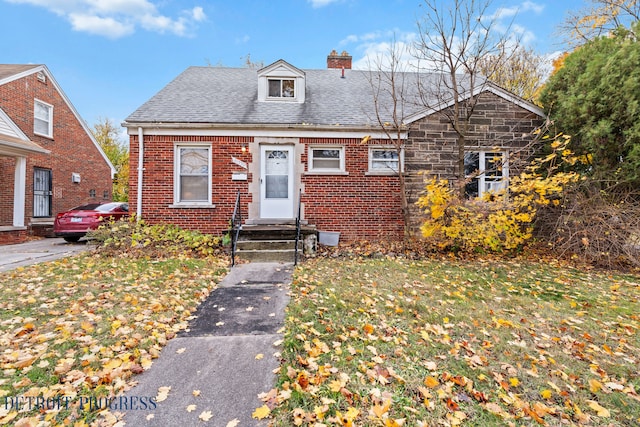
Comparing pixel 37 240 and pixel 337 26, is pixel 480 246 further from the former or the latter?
pixel 37 240

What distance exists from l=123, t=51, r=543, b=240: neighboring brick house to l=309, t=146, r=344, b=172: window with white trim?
30 mm

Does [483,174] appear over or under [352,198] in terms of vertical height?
over

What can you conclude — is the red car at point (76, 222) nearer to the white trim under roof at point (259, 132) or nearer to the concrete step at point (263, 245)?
the white trim under roof at point (259, 132)

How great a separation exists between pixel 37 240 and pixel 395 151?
13699 mm

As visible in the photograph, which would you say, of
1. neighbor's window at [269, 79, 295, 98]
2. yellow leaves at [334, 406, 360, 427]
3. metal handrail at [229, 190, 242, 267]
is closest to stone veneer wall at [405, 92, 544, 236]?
neighbor's window at [269, 79, 295, 98]

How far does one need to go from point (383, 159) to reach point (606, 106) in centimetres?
511

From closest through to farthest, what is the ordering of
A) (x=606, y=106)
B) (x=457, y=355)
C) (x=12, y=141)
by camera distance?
(x=457, y=355) → (x=606, y=106) → (x=12, y=141)

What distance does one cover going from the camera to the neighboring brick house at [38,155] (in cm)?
1069

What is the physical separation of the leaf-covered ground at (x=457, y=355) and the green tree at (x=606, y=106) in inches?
126

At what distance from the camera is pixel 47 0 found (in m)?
11.6

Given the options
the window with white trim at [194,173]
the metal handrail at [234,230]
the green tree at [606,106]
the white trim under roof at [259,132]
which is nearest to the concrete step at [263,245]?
the metal handrail at [234,230]

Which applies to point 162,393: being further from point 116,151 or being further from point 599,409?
point 116,151

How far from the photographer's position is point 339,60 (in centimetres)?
1314

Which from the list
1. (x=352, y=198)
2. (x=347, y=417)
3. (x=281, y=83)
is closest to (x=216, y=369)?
(x=347, y=417)
